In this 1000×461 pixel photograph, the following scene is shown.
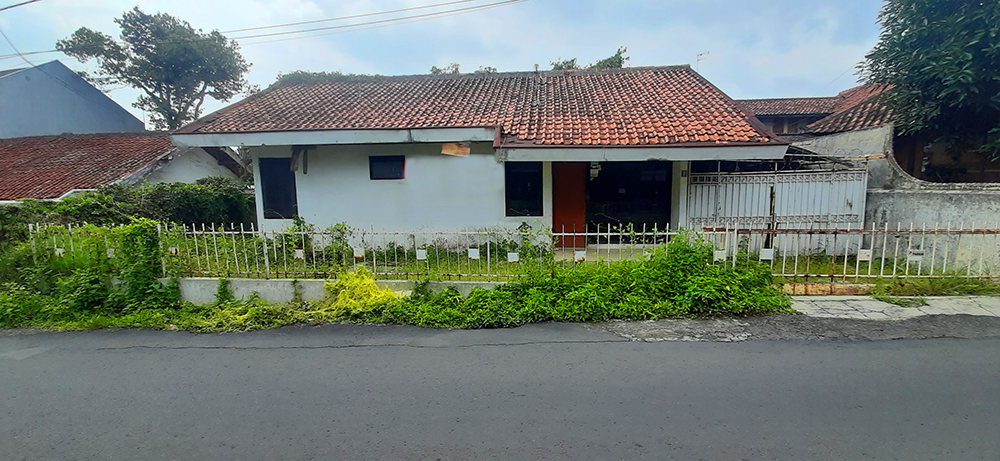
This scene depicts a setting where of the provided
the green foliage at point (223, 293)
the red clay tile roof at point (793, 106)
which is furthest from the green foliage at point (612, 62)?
the green foliage at point (223, 293)

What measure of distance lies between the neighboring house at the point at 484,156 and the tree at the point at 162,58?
663 inches

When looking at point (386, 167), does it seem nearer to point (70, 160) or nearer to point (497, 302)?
point (497, 302)

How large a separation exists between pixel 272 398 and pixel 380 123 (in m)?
5.89

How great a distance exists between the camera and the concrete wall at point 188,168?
12312 mm

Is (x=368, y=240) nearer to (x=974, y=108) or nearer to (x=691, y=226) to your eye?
(x=691, y=226)

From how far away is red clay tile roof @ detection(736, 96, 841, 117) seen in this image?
1833 cm

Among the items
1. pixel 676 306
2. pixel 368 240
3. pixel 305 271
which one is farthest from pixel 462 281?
pixel 368 240

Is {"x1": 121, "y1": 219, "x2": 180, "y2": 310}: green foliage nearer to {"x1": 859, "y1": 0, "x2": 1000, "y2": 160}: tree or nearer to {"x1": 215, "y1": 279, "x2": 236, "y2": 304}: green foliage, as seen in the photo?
{"x1": 215, "y1": 279, "x2": 236, "y2": 304}: green foliage

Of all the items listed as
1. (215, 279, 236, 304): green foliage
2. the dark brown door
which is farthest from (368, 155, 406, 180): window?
(215, 279, 236, 304): green foliage

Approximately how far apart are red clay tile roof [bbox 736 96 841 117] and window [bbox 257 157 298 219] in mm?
17050

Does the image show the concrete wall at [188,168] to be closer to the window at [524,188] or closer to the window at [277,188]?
the window at [277,188]

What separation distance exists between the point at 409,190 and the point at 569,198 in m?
3.11

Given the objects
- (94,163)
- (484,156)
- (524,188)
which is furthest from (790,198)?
(94,163)

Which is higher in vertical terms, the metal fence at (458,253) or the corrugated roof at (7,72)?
the corrugated roof at (7,72)
